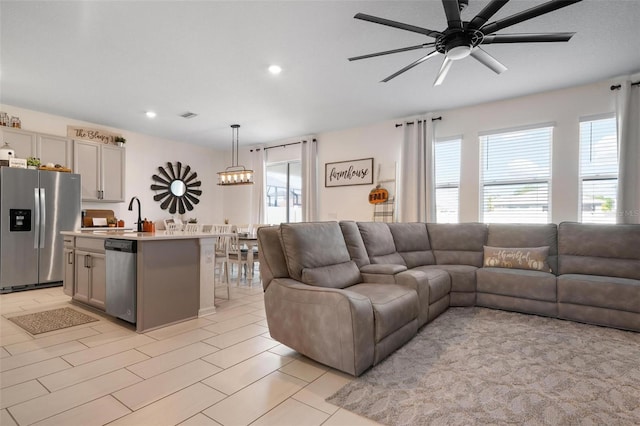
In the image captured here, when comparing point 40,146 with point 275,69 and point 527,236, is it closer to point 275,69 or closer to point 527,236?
point 275,69

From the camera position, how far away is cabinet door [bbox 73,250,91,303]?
12.2 feet

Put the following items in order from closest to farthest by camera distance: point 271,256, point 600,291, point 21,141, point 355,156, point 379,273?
point 271,256
point 379,273
point 600,291
point 21,141
point 355,156

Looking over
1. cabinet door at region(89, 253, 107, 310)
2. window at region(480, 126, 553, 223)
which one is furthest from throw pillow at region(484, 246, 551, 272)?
cabinet door at region(89, 253, 107, 310)

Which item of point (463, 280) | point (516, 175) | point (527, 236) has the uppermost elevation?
point (516, 175)

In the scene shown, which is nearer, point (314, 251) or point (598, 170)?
point (314, 251)

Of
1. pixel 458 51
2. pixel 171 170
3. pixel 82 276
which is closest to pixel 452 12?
pixel 458 51

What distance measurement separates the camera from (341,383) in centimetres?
212

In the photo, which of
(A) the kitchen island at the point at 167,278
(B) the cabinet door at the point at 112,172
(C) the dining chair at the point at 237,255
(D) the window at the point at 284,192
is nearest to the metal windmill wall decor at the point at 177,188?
(B) the cabinet door at the point at 112,172

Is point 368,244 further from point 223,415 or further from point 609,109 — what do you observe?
point 609,109

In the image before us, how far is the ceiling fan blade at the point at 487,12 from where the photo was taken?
1964 millimetres

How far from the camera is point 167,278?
318 cm

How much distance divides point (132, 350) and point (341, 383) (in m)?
1.74

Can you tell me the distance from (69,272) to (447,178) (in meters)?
5.60

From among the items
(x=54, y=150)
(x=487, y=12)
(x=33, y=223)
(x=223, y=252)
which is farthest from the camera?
(x=54, y=150)
